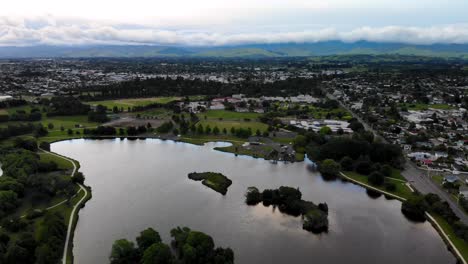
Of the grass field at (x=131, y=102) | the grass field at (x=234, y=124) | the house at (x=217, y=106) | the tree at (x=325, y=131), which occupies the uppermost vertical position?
the grass field at (x=131, y=102)

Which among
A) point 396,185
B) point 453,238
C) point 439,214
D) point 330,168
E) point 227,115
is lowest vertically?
point 453,238

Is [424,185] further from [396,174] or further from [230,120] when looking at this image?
[230,120]

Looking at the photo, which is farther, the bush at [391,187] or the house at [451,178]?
the house at [451,178]

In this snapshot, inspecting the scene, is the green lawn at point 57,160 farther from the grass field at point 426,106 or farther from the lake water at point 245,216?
the grass field at point 426,106

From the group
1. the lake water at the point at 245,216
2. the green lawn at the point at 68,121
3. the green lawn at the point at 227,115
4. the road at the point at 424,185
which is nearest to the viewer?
the lake water at the point at 245,216


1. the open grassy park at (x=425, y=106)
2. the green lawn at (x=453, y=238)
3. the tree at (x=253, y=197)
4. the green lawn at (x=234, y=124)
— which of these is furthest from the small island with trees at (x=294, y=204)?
the open grassy park at (x=425, y=106)

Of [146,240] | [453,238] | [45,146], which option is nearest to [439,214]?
[453,238]

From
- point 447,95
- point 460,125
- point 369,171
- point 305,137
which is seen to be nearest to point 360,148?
point 369,171

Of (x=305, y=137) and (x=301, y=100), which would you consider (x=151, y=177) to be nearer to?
(x=305, y=137)
